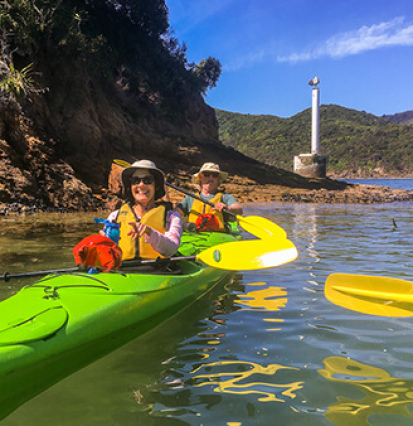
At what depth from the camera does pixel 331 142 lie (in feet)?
426

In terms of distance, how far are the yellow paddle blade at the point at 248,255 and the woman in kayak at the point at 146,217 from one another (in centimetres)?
66

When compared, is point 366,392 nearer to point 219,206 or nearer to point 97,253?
point 97,253

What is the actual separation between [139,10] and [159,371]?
956 inches

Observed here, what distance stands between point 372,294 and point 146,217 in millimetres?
2192

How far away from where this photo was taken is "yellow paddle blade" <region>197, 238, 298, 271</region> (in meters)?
4.82

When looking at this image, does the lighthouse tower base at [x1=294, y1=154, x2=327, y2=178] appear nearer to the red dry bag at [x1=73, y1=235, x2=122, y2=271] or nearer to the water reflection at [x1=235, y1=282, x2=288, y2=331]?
the water reflection at [x1=235, y1=282, x2=288, y2=331]

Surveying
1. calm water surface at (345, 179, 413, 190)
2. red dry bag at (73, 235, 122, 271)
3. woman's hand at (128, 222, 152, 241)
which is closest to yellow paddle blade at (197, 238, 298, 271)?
woman's hand at (128, 222, 152, 241)

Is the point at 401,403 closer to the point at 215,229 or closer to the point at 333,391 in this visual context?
the point at 333,391

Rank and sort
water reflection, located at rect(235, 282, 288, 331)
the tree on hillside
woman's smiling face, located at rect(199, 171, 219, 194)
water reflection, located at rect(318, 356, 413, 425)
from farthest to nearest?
the tree on hillside, woman's smiling face, located at rect(199, 171, 219, 194), water reflection, located at rect(235, 282, 288, 331), water reflection, located at rect(318, 356, 413, 425)

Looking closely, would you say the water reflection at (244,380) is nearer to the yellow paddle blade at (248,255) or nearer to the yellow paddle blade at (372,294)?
the yellow paddle blade at (372,294)

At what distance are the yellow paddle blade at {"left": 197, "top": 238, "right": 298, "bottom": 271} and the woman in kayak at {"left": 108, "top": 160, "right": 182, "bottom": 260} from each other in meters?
0.66

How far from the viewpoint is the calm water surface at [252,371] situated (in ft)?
7.85

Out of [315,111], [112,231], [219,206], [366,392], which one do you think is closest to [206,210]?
[219,206]

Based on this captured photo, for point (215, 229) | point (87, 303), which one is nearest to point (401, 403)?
point (87, 303)
